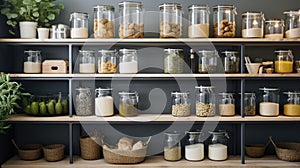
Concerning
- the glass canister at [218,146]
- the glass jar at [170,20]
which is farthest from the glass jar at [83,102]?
the glass canister at [218,146]

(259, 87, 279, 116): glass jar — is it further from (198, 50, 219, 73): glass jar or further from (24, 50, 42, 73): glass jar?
(24, 50, 42, 73): glass jar

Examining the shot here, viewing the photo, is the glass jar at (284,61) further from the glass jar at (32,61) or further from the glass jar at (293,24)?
the glass jar at (32,61)

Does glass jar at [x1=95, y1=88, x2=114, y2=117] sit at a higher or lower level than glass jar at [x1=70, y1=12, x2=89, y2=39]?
lower

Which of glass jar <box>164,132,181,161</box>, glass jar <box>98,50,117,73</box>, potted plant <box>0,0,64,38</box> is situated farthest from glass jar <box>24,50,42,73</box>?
glass jar <box>164,132,181,161</box>

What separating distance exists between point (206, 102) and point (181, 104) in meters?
0.19

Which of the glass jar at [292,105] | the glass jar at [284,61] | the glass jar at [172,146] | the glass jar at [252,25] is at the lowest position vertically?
the glass jar at [172,146]

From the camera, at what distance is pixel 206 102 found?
2.94 m

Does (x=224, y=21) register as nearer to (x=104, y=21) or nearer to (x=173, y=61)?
(x=173, y=61)

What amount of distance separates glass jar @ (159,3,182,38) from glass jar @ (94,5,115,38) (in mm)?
372

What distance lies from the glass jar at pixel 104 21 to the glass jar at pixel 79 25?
79 mm

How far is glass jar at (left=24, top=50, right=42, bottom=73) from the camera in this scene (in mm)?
2920

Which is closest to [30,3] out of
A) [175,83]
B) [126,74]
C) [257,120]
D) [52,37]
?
[52,37]

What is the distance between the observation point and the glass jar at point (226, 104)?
2938 mm

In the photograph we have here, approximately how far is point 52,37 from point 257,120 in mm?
1670
